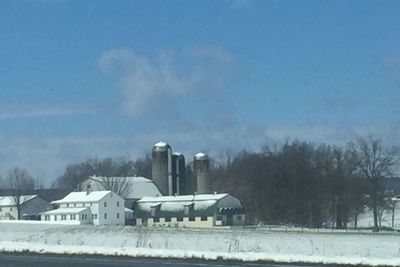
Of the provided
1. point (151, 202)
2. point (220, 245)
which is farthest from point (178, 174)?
point (220, 245)

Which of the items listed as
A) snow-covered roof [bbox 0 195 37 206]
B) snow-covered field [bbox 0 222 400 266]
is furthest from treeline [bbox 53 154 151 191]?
snow-covered field [bbox 0 222 400 266]

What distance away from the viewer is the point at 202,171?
141m

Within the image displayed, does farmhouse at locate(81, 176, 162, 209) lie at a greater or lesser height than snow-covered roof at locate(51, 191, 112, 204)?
greater

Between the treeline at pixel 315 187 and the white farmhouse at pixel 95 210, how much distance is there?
18.9 m

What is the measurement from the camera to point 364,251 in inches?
1469

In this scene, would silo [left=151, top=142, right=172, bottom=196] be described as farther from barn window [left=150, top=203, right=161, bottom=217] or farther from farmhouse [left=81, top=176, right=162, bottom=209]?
barn window [left=150, top=203, right=161, bottom=217]

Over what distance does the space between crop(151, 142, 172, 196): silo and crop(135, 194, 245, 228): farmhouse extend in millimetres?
15938

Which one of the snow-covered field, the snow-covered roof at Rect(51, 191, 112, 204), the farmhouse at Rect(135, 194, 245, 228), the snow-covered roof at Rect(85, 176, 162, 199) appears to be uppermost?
the snow-covered roof at Rect(85, 176, 162, 199)

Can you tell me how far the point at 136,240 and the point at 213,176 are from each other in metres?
104

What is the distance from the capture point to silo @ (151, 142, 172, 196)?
140 metres

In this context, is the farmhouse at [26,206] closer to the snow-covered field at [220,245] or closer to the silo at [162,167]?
the silo at [162,167]

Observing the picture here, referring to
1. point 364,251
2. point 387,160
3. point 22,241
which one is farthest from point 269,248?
point 387,160

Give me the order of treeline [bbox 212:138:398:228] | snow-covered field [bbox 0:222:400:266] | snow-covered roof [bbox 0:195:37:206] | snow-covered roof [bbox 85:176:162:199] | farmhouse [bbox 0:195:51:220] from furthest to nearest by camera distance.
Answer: snow-covered roof [bbox 0:195:37:206], farmhouse [bbox 0:195:51:220], snow-covered roof [bbox 85:176:162:199], treeline [bbox 212:138:398:228], snow-covered field [bbox 0:222:400:266]

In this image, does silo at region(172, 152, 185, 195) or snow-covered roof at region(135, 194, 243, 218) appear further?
silo at region(172, 152, 185, 195)
